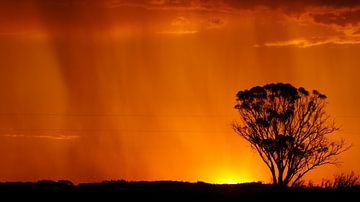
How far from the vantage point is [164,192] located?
182 ft

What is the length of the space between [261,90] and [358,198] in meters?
35.9

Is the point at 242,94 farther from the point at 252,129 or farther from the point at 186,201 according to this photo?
the point at 186,201

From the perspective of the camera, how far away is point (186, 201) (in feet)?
168

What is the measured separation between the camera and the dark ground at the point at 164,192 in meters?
52.5

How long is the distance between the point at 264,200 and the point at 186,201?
17.0 ft

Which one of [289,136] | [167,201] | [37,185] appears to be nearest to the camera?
[167,201]

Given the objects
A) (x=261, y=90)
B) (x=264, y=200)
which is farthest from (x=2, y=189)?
(x=261, y=90)

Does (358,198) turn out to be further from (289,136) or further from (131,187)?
(289,136)

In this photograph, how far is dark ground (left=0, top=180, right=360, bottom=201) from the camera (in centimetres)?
5253

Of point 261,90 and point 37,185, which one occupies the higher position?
point 261,90

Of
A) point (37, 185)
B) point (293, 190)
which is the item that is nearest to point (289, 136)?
point (293, 190)

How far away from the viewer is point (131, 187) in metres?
57.8

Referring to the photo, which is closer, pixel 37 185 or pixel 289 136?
pixel 37 185

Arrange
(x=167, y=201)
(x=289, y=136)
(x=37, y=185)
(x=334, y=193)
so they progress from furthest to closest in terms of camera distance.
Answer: (x=289, y=136)
(x=37, y=185)
(x=334, y=193)
(x=167, y=201)
